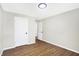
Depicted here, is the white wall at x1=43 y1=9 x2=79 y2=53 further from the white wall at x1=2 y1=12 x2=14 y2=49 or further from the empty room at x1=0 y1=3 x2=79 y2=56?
the white wall at x1=2 y1=12 x2=14 y2=49

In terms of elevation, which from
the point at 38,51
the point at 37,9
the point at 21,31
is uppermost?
the point at 37,9

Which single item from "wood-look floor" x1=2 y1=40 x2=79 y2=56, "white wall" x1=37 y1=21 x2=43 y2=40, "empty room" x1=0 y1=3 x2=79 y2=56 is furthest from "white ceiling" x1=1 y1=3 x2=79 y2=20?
"wood-look floor" x1=2 y1=40 x2=79 y2=56

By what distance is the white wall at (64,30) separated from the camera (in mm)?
1374

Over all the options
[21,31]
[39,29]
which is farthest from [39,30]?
[21,31]

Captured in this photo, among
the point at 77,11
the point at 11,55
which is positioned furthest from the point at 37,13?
the point at 11,55

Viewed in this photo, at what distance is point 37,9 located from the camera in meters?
1.42

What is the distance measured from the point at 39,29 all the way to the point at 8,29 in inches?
20.1

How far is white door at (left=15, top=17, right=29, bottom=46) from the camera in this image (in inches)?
55.2

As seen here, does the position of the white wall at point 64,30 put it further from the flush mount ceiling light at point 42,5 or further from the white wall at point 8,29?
the white wall at point 8,29

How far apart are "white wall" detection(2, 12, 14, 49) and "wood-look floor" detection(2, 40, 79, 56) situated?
11cm

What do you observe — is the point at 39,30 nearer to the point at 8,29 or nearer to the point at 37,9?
the point at 37,9

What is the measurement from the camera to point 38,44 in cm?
150

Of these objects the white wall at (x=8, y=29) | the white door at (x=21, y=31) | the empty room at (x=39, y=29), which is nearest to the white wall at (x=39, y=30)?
the empty room at (x=39, y=29)

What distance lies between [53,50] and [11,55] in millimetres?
671
